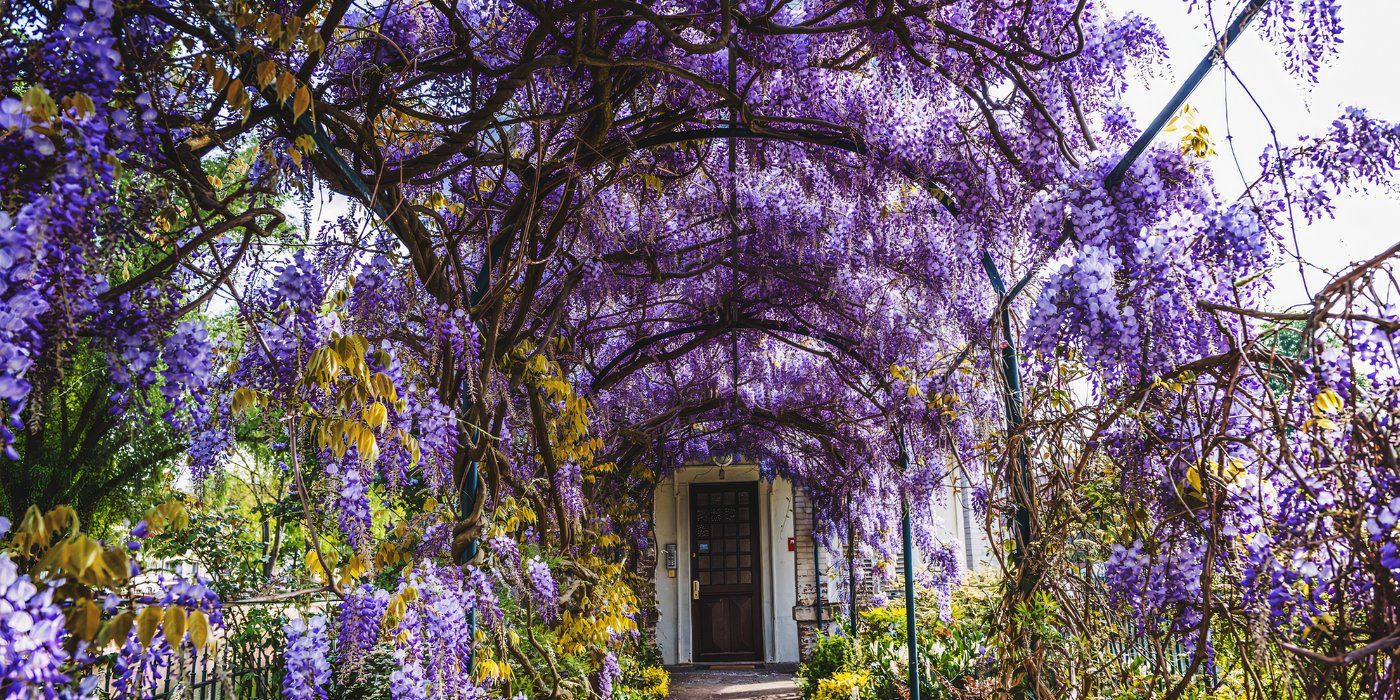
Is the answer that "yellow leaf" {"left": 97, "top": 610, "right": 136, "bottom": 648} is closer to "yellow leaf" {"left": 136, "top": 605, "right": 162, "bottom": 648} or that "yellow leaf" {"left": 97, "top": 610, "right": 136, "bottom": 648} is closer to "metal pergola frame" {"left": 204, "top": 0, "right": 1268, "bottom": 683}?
"yellow leaf" {"left": 136, "top": 605, "right": 162, "bottom": 648}

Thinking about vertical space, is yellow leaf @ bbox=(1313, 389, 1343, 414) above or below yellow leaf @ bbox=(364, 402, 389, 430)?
below

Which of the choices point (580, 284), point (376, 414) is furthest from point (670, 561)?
point (376, 414)

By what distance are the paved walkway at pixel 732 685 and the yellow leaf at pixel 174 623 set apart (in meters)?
6.92

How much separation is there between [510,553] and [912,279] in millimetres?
2334

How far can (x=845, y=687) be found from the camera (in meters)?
6.06

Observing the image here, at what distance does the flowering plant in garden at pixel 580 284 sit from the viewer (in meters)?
1.28

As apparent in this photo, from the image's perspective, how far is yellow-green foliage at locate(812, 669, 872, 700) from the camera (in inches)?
236

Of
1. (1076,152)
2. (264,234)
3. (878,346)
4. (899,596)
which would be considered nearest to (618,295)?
(878,346)

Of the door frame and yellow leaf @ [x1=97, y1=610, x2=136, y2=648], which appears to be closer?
yellow leaf @ [x1=97, y1=610, x2=136, y2=648]

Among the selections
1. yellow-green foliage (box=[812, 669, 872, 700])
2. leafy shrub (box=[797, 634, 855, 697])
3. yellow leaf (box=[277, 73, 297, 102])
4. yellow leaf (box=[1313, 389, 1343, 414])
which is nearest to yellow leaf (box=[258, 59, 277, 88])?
yellow leaf (box=[277, 73, 297, 102])

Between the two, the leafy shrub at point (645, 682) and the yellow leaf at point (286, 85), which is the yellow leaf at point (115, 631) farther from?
the leafy shrub at point (645, 682)

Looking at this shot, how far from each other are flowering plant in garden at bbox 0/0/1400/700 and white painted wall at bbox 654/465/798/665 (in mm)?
5373

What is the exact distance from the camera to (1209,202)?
2080 mm

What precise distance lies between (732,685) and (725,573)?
1812 mm
